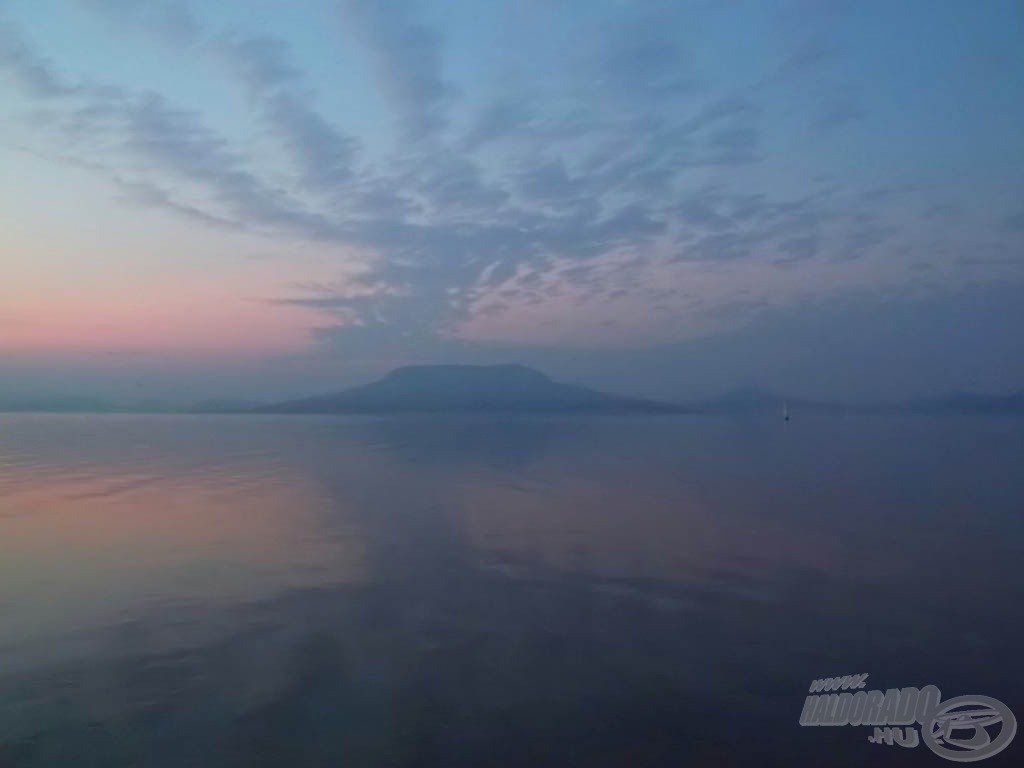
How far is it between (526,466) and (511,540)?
50.2ft

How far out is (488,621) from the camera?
10.6m

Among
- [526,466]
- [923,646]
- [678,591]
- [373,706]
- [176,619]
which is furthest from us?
[526,466]

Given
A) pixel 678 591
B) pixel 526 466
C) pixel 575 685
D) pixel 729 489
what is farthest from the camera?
pixel 526 466

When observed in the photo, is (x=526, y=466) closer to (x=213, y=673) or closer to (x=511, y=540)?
(x=511, y=540)

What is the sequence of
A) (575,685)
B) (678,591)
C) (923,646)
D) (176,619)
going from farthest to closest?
(678,591)
(176,619)
(923,646)
(575,685)

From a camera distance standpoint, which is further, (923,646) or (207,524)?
(207,524)

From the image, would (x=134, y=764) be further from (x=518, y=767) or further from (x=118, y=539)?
(x=118, y=539)

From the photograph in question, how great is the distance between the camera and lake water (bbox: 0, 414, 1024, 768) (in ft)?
23.9

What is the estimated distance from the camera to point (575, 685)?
841 centimetres

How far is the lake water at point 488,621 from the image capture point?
7.27 meters

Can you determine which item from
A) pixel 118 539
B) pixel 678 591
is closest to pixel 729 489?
pixel 678 591

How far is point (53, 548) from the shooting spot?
15.3 metres

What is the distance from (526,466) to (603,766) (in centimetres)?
2445

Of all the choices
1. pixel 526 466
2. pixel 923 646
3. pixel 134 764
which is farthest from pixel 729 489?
pixel 134 764
